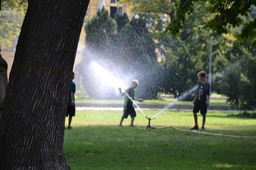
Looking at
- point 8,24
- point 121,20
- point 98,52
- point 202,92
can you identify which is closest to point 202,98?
point 202,92

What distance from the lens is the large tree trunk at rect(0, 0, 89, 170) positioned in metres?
8.63

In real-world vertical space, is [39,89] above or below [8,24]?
below

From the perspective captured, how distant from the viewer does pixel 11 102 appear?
8.73 meters

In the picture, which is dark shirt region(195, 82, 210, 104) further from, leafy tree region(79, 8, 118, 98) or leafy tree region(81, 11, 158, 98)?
leafy tree region(79, 8, 118, 98)

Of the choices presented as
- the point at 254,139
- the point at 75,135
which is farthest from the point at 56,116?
the point at 254,139

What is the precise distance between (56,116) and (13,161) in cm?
71

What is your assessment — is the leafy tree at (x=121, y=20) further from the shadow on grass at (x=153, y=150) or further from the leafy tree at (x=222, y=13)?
the leafy tree at (x=222, y=13)

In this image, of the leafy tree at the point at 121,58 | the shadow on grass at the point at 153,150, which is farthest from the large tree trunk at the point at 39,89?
the leafy tree at the point at 121,58

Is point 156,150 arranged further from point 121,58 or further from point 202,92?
point 121,58

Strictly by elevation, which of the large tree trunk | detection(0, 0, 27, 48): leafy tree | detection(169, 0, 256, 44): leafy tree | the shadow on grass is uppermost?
detection(0, 0, 27, 48): leafy tree

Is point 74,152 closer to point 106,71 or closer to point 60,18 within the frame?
point 60,18

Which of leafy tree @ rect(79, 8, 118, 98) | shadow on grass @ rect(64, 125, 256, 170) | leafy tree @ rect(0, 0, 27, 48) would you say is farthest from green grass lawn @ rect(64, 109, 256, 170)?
leafy tree @ rect(79, 8, 118, 98)

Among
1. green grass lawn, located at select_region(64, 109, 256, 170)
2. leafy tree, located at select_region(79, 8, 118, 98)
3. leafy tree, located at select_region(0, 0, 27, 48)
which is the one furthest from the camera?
leafy tree, located at select_region(79, 8, 118, 98)

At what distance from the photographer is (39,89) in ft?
28.5
